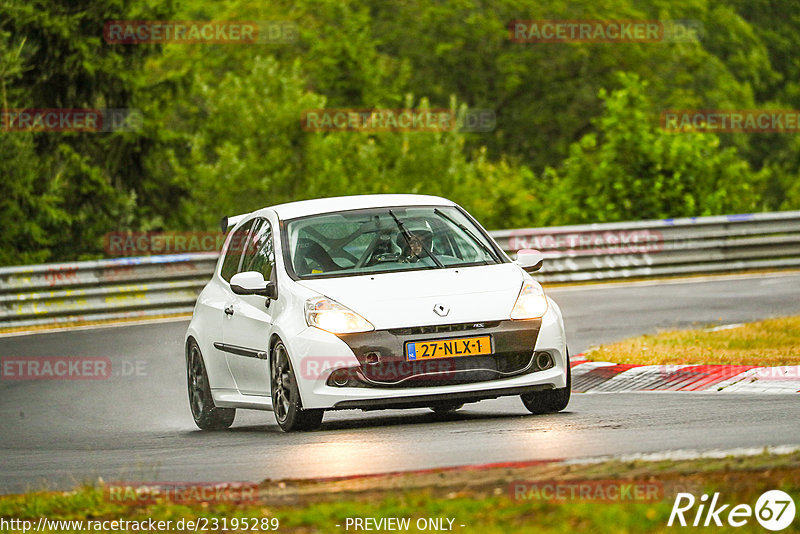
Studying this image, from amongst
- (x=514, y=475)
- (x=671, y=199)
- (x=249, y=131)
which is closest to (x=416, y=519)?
(x=514, y=475)

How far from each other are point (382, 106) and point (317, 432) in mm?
49338

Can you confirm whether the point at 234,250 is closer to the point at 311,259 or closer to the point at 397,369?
the point at 311,259

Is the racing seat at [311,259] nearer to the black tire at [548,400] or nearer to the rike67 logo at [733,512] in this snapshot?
the black tire at [548,400]

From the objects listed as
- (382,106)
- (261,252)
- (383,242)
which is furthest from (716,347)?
(382,106)

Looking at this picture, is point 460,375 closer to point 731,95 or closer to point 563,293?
point 563,293

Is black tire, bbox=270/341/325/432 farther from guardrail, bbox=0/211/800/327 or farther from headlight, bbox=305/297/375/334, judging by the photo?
guardrail, bbox=0/211/800/327

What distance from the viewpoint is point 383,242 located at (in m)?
11.0

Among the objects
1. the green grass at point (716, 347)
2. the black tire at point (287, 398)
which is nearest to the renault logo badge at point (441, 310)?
the black tire at point (287, 398)

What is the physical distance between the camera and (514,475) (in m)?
7.12

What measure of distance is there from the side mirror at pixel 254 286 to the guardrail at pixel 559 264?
10899 mm

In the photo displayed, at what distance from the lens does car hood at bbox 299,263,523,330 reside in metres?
10.0

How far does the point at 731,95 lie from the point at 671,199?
40.3 metres

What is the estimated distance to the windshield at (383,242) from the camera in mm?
10852

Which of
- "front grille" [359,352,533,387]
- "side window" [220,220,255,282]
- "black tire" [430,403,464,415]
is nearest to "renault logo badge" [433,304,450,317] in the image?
"front grille" [359,352,533,387]
